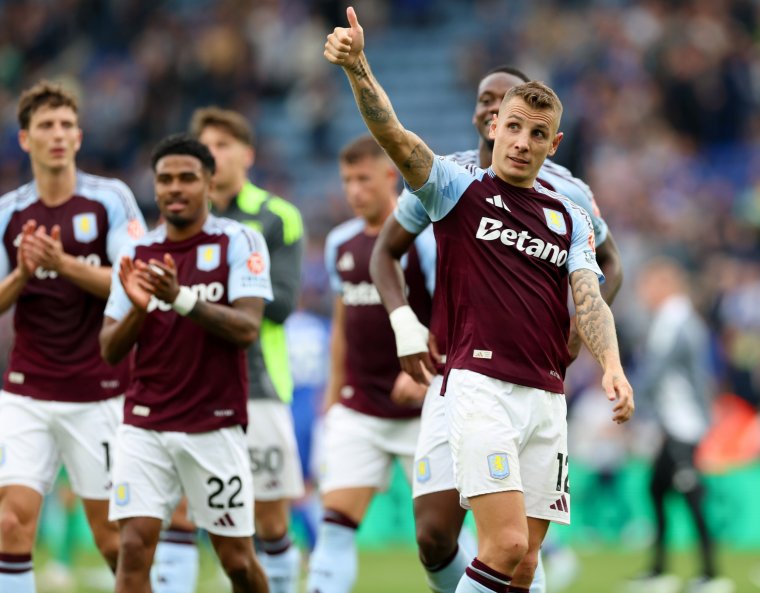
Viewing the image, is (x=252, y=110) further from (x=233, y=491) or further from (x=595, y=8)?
(x=233, y=491)

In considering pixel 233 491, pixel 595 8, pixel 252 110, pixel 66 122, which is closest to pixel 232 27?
pixel 252 110

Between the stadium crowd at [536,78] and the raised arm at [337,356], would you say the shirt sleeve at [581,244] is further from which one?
the stadium crowd at [536,78]

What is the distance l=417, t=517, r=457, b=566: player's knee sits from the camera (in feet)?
24.7

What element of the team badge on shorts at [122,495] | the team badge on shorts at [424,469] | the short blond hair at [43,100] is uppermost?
the short blond hair at [43,100]

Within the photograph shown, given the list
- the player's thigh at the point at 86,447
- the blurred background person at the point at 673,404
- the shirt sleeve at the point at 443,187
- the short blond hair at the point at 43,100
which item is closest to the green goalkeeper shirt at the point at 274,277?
the player's thigh at the point at 86,447

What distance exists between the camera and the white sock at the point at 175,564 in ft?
28.7

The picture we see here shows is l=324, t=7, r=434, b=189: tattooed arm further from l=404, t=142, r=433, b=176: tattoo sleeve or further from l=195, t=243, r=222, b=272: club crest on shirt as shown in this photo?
l=195, t=243, r=222, b=272: club crest on shirt

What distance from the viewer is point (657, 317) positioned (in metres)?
13.2

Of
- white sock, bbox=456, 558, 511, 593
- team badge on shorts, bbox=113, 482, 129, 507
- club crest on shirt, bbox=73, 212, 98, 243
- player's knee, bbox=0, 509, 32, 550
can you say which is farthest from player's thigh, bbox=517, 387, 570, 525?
club crest on shirt, bbox=73, 212, 98, 243

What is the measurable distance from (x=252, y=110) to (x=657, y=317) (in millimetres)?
12692

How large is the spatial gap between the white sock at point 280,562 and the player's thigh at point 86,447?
54.2 inches

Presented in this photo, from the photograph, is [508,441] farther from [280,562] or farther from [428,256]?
[280,562]

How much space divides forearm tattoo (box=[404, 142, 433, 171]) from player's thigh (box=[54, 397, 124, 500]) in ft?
9.56

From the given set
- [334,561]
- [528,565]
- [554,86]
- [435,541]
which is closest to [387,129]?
[528,565]
